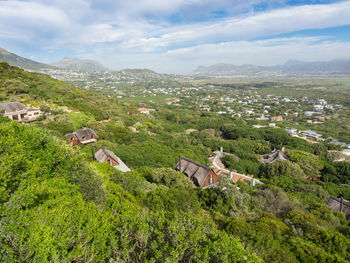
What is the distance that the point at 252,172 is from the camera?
36531 mm

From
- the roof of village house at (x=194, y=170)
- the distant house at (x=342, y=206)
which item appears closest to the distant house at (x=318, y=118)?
the distant house at (x=342, y=206)

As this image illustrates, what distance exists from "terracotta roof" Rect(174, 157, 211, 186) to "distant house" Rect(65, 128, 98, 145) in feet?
48.0

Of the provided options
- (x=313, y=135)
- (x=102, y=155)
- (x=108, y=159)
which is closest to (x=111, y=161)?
(x=108, y=159)

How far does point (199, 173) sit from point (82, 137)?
18425mm

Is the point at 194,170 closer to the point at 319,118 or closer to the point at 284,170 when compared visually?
the point at 284,170

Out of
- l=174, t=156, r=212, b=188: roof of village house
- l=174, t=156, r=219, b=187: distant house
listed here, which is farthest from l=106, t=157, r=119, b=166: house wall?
l=174, t=156, r=219, b=187: distant house

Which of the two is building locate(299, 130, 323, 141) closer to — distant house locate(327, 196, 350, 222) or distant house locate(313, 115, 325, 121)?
distant house locate(313, 115, 325, 121)

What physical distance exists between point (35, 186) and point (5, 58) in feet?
784

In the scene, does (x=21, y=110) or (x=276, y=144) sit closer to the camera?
(x=21, y=110)

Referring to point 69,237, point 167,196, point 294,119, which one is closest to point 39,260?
point 69,237

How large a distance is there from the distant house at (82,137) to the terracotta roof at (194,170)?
1463 centimetres

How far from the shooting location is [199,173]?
2530cm

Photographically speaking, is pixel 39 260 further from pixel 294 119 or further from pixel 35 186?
pixel 294 119

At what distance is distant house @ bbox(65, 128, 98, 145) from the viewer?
3042 centimetres
